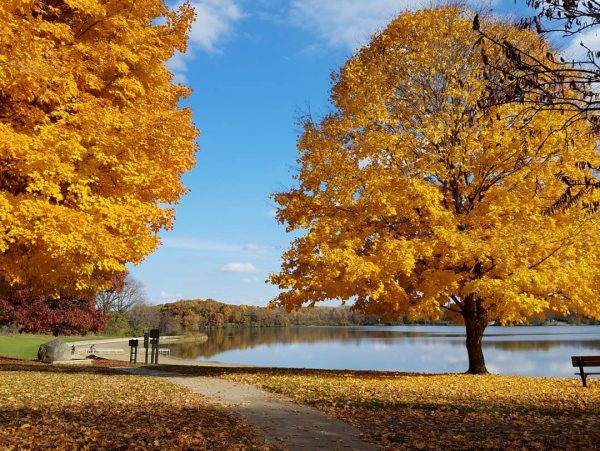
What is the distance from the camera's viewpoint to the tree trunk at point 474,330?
56.7 ft

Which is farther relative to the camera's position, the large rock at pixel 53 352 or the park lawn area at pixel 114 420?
the large rock at pixel 53 352

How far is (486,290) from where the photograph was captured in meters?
13.6


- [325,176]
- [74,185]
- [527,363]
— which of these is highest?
[325,176]

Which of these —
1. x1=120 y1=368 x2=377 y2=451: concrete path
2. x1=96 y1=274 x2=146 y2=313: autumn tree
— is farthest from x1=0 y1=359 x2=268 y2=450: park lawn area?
x1=96 y1=274 x2=146 y2=313: autumn tree

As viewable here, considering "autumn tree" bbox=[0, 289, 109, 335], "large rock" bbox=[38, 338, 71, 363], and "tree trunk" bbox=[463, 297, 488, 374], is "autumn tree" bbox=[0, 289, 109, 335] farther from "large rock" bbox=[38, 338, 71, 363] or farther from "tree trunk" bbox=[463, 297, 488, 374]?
"tree trunk" bbox=[463, 297, 488, 374]

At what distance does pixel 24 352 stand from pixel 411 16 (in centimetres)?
3377

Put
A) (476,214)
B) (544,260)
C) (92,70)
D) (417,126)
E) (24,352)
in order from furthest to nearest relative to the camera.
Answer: (24,352)
(417,126)
(476,214)
(544,260)
(92,70)

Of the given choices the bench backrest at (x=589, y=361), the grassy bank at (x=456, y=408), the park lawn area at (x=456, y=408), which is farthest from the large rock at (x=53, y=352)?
the bench backrest at (x=589, y=361)

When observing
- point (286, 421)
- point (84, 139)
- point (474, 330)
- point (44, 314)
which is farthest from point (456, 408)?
point (44, 314)

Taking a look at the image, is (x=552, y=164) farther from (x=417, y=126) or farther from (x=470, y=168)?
(x=417, y=126)

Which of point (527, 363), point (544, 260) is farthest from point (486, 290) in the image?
point (527, 363)

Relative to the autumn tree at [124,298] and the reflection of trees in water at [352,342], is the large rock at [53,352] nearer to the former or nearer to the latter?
→ the reflection of trees in water at [352,342]

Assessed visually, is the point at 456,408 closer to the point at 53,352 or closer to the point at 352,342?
the point at 53,352

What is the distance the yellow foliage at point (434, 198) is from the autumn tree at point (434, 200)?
0.14 ft
